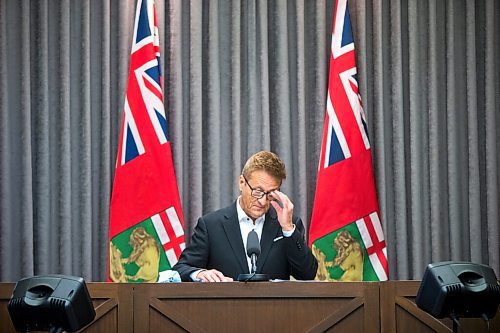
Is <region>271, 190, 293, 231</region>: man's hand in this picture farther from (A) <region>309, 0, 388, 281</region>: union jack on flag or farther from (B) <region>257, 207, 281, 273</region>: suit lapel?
(A) <region>309, 0, 388, 281</region>: union jack on flag

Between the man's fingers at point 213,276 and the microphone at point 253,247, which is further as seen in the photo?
the man's fingers at point 213,276

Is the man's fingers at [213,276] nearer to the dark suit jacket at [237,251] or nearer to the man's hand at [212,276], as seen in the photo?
the man's hand at [212,276]

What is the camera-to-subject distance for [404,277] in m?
5.89

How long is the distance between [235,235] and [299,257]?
0.35 metres

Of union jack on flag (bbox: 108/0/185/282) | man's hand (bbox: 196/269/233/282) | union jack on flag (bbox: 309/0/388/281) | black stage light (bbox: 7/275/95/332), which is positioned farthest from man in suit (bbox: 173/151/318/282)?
union jack on flag (bbox: 309/0/388/281)

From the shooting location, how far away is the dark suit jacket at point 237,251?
4113mm

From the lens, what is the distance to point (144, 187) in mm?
5398

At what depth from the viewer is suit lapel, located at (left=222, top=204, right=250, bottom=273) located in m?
4.19

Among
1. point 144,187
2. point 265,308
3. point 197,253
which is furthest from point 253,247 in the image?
point 144,187

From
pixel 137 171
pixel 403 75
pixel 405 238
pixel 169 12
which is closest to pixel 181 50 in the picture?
pixel 169 12

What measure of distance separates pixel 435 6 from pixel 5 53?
116 inches

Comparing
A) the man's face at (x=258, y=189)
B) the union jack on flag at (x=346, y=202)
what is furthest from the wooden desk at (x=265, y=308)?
the union jack on flag at (x=346, y=202)

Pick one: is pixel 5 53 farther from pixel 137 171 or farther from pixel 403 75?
pixel 403 75

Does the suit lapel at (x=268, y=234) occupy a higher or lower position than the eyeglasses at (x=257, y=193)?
lower
